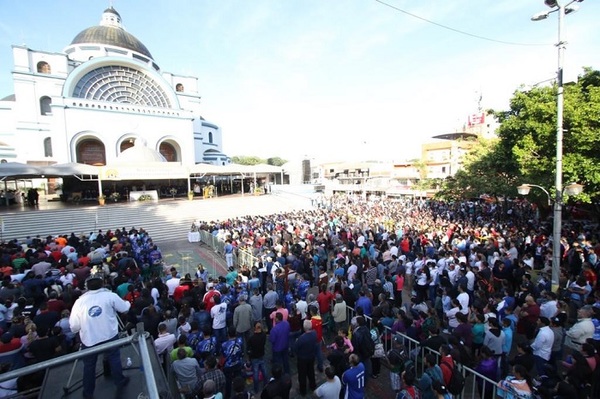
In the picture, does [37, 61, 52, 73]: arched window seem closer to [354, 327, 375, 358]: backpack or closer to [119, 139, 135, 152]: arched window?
[119, 139, 135, 152]: arched window

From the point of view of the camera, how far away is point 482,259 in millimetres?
8258

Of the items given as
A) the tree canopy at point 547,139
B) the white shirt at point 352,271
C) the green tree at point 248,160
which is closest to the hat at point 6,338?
the white shirt at point 352,271

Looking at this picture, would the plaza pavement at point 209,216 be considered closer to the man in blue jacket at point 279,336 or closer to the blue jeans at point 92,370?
the man in blue jacket at point 279,336

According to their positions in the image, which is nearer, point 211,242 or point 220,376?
point 220,376

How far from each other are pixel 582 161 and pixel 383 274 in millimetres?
9194

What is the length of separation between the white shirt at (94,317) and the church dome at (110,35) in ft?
162

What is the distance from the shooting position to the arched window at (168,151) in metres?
37.8

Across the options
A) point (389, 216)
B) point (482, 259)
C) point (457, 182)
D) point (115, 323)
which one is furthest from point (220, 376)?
point (457, 182)

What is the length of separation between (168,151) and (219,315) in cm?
3728

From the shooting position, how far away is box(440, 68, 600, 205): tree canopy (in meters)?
10.6

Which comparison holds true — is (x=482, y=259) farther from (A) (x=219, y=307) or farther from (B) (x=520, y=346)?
(A) (x=219, y=307)

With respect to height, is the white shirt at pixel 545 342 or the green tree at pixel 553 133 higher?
the green tree at pixel 553 133

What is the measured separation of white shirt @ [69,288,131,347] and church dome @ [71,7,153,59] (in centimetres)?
4947

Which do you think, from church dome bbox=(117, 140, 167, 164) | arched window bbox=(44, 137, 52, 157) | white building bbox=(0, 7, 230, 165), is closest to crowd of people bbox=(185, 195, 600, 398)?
church dome bbox=(117, 140, 167, 164)
